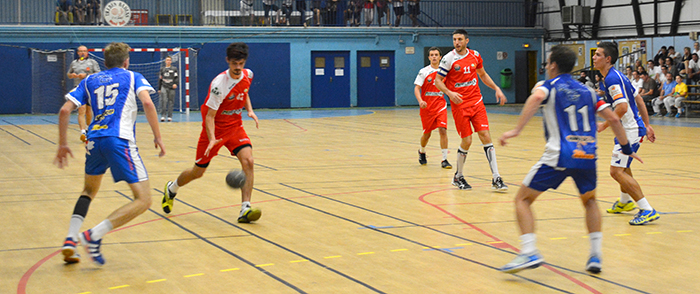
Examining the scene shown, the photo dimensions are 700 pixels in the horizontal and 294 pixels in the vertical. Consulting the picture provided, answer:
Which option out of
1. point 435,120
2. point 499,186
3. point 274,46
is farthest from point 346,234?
point 274,46

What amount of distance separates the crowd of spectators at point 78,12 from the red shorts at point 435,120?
21.1m

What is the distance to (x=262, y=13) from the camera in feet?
107

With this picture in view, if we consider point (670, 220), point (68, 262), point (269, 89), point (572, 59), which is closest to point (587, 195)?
point (572, 59)

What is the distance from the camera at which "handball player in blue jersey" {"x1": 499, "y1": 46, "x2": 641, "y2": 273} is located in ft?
16.4

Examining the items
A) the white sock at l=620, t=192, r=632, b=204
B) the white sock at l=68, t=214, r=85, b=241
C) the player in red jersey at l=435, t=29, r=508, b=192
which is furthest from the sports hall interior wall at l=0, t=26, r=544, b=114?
the white sock at l=68, t=214, r=85, b=241

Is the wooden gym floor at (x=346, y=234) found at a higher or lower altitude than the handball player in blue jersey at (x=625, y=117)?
lower

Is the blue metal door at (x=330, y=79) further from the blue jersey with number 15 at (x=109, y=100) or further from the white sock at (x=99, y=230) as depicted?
the white sock at (x=99, y=230)

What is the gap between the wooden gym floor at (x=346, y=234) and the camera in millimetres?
4922

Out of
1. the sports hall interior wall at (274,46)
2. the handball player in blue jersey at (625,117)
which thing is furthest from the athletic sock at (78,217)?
the sports hall interior wall at (274,46)

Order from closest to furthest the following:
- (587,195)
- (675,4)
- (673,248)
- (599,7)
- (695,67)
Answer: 1. (587,195)
2. (673,248)
3. (695,67)
4. (675,4)
5. (599,7)

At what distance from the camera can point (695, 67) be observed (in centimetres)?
2398

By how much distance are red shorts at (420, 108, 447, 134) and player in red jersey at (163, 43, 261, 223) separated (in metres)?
4.78

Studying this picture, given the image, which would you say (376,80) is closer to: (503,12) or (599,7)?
(503,12)

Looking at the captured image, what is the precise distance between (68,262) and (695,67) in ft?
76.5
